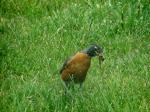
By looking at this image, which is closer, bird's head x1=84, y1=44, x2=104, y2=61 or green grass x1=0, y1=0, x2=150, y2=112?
green grass x1=0, y1=0, x2=150, y2=112

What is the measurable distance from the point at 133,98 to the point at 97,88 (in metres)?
0.66

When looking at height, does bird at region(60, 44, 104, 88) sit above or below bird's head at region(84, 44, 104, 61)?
below

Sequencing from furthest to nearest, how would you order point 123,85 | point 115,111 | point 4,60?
point 4,60, point 123,85, point 115,111

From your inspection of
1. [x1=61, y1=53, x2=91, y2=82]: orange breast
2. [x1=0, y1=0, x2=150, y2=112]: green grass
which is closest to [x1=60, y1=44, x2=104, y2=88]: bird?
[x1=61, y1=53, x2=91, y2=82]: orange breast

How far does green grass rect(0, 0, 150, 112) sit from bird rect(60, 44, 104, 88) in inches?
6.2

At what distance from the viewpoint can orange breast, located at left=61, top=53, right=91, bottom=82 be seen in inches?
250

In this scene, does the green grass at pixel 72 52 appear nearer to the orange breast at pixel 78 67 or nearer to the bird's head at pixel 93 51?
the orange breast at pixel 78 67

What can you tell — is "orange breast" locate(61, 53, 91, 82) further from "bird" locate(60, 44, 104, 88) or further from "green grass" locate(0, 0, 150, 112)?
"green grass" locate(0, 0, 150, 112)

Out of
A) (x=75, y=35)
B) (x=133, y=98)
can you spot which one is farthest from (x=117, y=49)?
(x=133, y=98)

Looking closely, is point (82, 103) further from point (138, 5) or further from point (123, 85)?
point (138, 5)

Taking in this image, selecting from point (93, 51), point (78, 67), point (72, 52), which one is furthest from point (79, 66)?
point (72, 52)

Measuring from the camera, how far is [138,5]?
29.1ft

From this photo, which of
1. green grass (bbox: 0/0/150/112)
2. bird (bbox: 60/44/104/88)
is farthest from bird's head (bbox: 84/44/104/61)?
green grass (bbox: 0/0/150/112)

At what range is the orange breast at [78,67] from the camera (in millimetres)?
6340
